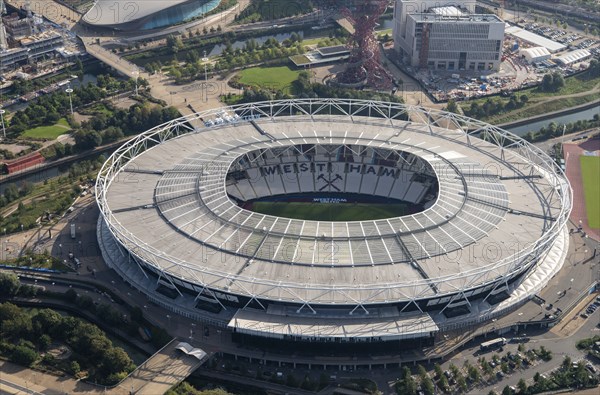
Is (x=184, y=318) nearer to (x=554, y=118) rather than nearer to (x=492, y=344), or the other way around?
(x=492, y=344)

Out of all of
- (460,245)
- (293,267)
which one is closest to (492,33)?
(460,245)

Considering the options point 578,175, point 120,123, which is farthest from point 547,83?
point 120,123

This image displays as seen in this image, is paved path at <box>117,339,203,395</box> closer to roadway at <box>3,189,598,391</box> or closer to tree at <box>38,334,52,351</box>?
roadway at <box>3,189,598,391</box>

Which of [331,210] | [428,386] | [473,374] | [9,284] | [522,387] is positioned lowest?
[522,387]

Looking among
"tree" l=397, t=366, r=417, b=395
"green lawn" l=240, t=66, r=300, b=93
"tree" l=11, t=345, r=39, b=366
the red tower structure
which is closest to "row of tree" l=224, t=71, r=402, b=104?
"green lawn" l=240, t=66, r=300, b=93

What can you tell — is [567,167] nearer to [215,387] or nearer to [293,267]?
[293,267]
